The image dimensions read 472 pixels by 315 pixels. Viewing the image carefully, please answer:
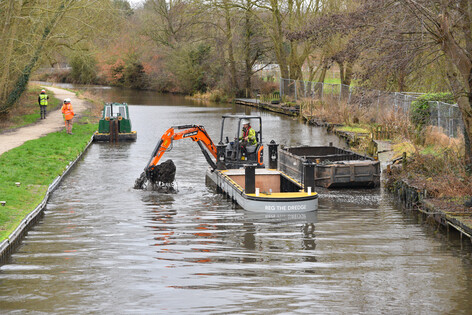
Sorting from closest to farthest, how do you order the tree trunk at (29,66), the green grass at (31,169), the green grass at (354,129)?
the green grass at (31,169), the green grass at (354,129), the tree trunk at (29,66)

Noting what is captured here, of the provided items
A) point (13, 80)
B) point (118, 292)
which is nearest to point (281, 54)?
point (13, 80)

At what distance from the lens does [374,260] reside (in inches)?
543

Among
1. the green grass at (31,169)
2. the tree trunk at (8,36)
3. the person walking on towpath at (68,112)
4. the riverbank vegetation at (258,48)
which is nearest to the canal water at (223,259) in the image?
the green grass at (31,169)

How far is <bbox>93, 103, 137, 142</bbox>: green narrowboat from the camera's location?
115 ft

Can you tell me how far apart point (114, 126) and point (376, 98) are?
13.4m

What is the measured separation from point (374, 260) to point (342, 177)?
819cm

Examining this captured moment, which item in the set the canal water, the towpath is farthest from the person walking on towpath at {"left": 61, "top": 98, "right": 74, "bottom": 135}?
the canal water

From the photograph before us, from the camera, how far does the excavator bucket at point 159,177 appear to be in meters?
21.8

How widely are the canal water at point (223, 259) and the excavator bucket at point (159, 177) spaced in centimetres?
46

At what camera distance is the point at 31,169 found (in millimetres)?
23141

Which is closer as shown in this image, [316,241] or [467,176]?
[316,241]

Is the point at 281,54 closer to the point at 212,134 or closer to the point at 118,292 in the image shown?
the point at 212,134

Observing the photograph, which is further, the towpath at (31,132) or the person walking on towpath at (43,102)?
the person walking on towpath at (43,102)

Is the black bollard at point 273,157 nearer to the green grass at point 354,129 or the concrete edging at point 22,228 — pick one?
the concrete edging at point 22,228
